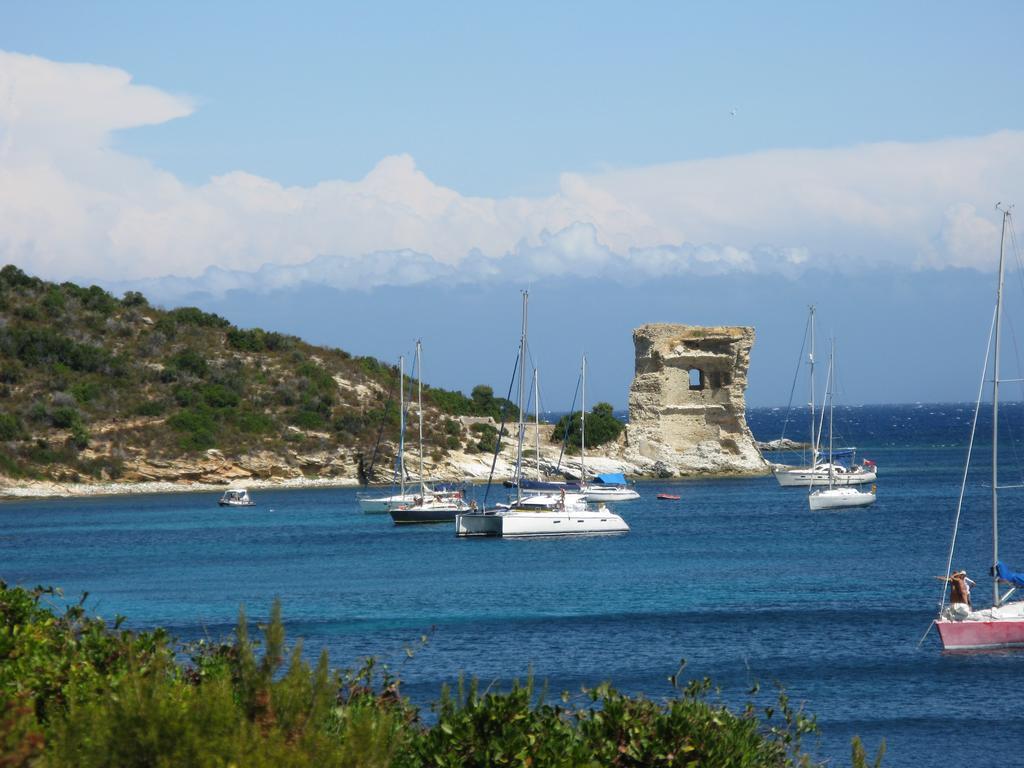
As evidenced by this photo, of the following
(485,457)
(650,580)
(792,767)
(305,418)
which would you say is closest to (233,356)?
(305,418)

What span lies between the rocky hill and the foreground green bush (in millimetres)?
50069

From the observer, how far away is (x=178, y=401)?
64.2 meters

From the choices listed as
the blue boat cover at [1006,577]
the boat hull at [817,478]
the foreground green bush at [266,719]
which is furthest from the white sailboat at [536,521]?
the foreground green bush at [266,719]

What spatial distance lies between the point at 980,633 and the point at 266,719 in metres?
16.2

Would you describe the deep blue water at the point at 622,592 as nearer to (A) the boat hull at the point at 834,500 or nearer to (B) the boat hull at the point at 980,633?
(B) the boat hull at the point at 980,633

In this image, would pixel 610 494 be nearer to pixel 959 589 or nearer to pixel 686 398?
pixel 686 398

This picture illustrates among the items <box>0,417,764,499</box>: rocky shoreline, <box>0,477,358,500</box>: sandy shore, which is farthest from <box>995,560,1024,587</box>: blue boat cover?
<box>0,477,358,500</box>: sandy shore

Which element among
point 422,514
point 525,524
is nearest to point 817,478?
point 422,514

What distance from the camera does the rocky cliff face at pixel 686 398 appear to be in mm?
69562

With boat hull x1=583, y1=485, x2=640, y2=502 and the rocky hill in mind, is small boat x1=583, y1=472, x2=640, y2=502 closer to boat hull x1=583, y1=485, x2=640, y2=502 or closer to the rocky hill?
boat hull x1=583, y1=485, x2=640, y2=502

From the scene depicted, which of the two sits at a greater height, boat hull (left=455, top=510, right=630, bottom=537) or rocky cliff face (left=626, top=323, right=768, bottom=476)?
rocky cliff face (left=626, top=323, right=768, bottom=476)

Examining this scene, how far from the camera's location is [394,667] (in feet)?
65.7

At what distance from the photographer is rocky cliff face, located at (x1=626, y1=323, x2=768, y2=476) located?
69.6 metres

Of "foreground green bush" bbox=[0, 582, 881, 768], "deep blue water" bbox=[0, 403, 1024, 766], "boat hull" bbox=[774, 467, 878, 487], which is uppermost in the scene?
"foreground green bush" bbox=[0, 582, 881, 768]
